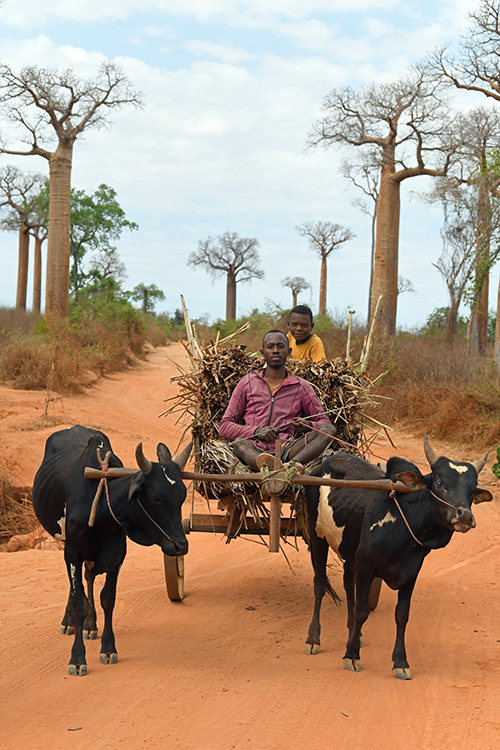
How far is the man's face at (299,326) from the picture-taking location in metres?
6.75

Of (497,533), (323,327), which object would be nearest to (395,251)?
(323,327)

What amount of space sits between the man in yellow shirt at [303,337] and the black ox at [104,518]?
273cm

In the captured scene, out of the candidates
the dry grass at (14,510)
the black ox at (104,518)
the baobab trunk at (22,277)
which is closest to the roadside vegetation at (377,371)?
the dry grass at (14,510)

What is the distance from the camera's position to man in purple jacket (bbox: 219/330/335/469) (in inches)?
204

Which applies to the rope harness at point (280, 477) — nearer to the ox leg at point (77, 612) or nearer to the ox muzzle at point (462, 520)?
the ox muzzle at point (462, 520)

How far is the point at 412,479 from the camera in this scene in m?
3.91

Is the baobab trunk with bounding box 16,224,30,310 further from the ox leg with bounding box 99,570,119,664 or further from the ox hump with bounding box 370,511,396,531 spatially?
the ox hump with bounding box 370,511,396,531

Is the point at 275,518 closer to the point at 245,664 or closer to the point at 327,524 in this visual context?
the point at 327,524

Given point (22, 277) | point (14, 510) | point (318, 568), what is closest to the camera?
point (318, 568)

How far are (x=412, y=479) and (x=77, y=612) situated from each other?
2.27 meters

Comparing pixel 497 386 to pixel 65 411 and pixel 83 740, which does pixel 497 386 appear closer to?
pixel 65 411

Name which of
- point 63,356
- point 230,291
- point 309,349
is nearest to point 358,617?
point 309,349

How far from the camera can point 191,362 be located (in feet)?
19.8

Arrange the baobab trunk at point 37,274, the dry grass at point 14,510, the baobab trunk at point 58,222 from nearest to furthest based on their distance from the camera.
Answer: the dry grass at point 14,510, the baobab trunk at point 58,222, the baobab trunk at point 37,274
